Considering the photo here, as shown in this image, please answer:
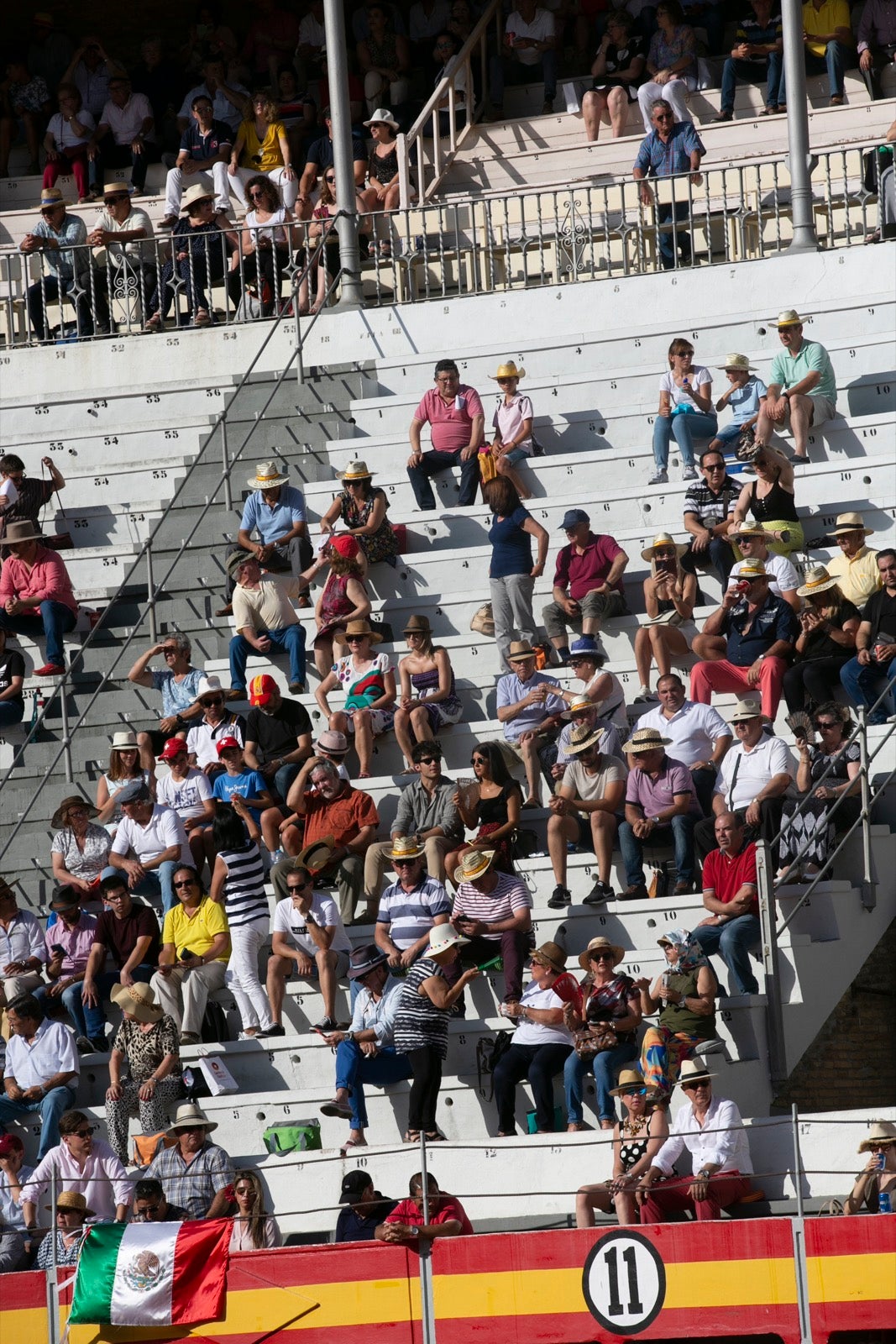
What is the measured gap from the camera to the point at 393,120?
21.7 meters

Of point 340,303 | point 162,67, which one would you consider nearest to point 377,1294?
point 340,303

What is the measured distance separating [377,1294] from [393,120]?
13362 mm

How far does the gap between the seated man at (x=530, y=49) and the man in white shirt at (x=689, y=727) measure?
9950 millimetres

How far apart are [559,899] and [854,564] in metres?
3.11

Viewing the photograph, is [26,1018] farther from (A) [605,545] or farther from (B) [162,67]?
(B) [162,67]

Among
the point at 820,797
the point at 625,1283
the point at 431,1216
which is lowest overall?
the point at 625,1283

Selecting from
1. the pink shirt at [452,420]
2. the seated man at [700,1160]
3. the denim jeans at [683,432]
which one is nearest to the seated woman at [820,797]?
the seated man at [700,1160]

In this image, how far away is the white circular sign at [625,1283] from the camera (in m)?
10.4

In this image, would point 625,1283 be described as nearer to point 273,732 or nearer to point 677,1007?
point 677,1007

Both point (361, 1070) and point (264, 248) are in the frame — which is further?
point (264, 248)

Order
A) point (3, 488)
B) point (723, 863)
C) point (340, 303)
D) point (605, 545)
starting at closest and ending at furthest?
point (723, 863) → point (605, 545) → point (3, 488) → point (340, 303)

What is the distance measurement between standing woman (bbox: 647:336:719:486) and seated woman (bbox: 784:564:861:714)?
8.62ft

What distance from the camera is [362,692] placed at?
613 inches

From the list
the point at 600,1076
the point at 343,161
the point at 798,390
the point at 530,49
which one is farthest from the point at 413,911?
the point at 530,49
